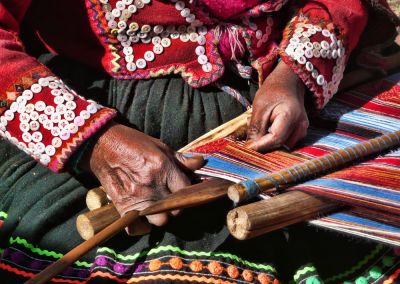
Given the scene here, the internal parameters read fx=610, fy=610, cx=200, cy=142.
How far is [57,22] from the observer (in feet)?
5.40

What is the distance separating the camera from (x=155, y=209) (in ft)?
4.22

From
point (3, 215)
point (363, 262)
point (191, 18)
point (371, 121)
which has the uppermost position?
point (191, 18)


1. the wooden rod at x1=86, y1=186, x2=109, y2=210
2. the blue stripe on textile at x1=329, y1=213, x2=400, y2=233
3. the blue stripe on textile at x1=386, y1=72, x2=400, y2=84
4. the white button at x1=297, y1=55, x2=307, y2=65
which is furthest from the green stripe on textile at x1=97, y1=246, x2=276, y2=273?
the blue stripe on textile at x1=386, y1=72, x2=400, y2=84

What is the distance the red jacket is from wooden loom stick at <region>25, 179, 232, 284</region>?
0.79ft

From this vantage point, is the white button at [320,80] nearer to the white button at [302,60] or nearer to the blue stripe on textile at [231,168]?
the white button at [302,60]

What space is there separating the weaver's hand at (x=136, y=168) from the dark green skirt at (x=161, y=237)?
0.11m

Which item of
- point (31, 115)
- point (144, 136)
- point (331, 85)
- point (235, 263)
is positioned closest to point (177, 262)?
point (235, 263)

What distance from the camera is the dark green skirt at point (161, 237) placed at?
141 cm

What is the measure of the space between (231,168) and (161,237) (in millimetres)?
233

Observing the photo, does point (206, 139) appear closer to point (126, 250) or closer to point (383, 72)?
point (126, 250)

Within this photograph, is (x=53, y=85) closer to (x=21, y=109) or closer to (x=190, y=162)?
(x=21, y=109)

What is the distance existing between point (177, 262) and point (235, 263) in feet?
0.47

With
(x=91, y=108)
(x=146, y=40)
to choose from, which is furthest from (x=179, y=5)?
(x=91, y=108)

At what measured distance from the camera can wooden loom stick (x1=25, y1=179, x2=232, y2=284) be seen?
3.98ft
